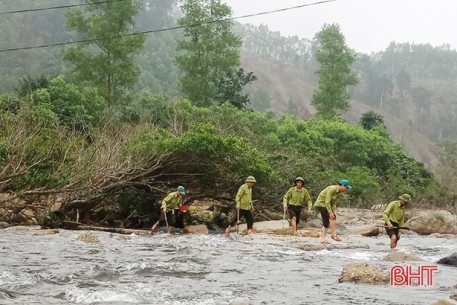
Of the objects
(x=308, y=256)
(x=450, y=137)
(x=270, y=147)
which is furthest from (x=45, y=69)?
(x=450, y=137)

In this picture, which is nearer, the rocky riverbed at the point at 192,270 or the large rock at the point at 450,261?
the rocky riverbed at the point at 192,270

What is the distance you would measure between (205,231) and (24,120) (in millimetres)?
6346

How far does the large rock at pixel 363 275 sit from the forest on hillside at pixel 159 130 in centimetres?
896

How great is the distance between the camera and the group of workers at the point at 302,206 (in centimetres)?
1546

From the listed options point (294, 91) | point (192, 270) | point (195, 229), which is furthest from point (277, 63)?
point (192, 270)

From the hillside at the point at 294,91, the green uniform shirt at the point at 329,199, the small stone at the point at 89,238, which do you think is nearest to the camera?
the small stone at the point at 89,238

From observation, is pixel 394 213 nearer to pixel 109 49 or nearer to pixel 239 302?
pixel 239 302

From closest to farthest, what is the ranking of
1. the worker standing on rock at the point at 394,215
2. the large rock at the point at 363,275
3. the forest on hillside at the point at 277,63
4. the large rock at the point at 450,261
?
the large rock at the point at 363,275 → the large rock at the point at 450,261 → the worker standing on rock at the point at 394,215 → the forest on hillside at the point at 277,63

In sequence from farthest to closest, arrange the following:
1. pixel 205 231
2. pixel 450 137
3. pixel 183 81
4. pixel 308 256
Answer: pixel 450 137
pixel 183 81
pixel 205 231
pixel 308 256

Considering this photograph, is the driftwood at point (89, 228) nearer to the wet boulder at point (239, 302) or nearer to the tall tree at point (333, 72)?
the wet boulder at point (239, 302)

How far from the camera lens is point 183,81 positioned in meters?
42.3

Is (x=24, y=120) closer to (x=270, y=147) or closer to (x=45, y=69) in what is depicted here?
(x=270, y=147)

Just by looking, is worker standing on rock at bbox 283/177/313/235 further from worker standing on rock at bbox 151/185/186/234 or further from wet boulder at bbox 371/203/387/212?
wet boulder at bbox 371/203/387/212

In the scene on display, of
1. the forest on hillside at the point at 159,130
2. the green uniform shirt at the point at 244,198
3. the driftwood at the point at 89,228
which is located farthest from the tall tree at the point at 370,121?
the driftwood at the point at 89,228
